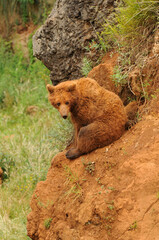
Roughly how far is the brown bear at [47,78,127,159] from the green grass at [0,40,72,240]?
1.98 meters

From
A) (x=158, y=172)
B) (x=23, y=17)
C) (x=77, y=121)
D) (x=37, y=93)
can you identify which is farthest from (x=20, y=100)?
(x=158, y=172)

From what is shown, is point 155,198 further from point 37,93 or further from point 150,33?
point 37,93

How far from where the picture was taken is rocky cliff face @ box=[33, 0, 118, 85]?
21.2ft

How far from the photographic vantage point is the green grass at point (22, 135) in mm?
6512

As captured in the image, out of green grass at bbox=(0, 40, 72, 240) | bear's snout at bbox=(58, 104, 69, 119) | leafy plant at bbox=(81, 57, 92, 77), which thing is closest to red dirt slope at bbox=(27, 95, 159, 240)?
bear's snout at bbox=(58, 104, 69, 119)

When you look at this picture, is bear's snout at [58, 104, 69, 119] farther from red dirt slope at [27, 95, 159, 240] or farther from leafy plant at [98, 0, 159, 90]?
leafy plant at [98, 0, 159, 90]

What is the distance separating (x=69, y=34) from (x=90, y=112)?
2626 mm

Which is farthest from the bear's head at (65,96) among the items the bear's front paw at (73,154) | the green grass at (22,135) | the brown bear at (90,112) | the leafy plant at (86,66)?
the green grass at (22,135)

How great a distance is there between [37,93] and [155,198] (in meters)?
8.58

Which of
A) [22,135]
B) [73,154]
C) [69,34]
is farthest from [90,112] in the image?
[22,135]

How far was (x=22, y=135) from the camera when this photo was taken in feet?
A: 30.5

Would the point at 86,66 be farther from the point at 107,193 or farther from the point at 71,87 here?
the point at 107,193

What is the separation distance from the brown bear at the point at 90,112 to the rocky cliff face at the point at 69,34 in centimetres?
203

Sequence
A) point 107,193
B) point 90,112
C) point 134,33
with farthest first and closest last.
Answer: point 134,33
point 90,112
point 107,193
